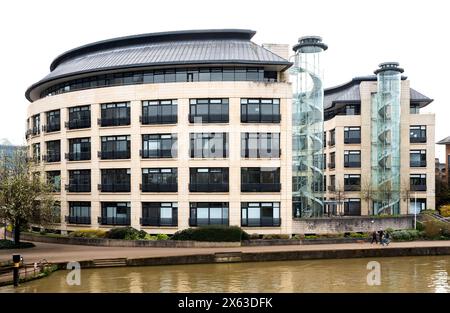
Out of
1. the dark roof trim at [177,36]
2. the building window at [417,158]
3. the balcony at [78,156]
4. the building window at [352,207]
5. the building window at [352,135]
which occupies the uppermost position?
the dark roof trim at [177,36]

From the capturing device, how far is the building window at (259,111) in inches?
1662

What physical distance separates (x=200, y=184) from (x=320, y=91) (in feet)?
63.2

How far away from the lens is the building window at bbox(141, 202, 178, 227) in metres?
42.6

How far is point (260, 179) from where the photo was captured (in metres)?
42.3

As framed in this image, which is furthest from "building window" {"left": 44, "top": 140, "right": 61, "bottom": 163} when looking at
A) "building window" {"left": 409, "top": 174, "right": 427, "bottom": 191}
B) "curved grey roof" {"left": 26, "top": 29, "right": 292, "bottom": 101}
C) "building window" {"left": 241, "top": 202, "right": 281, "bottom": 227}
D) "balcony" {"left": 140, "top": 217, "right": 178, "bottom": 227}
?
"building window" {"left": 409, "top": 174, "right": 427, "bottom": 191}

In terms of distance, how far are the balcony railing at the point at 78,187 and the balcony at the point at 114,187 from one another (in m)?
1.76

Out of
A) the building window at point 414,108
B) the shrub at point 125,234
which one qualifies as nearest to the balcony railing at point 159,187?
the shrub at point 125,234

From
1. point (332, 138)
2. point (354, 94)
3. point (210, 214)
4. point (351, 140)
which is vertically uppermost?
point (354, 94)

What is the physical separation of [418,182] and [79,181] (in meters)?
44.6

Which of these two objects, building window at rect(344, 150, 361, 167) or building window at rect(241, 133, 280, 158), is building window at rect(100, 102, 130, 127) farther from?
building window at rect(344, 150, 361, 167)

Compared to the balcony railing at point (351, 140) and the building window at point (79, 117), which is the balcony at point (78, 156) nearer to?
the building window at point (79, 117)

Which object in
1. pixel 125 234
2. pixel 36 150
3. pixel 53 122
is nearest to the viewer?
pixel 125 234

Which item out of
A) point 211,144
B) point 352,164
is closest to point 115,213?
point 211,144

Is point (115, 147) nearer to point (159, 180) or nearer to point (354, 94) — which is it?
point (159, 180)
